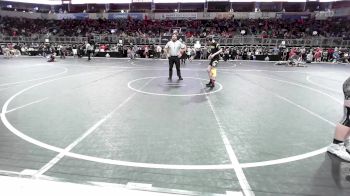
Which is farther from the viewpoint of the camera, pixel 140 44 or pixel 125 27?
pixel 125 27

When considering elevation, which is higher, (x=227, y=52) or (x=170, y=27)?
(x=170, y=27)

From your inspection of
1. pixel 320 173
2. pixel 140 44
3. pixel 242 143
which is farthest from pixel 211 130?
pixel 140 44

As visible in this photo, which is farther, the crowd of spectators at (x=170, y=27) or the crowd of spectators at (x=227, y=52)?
the crowd of spectators at (x=170, y=27)

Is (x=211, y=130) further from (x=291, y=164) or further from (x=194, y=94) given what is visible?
(x=194, y=94)

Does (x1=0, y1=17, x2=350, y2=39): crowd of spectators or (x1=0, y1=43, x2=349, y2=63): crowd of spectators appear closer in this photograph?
Answer: (x1=0, y1=43, x2=349, y2=63): crowd of spectators

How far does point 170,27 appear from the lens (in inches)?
1612

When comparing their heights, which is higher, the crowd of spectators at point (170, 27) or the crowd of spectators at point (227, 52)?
the crowd of spectators at point (170, 27)

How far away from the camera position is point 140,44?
98.6 ft

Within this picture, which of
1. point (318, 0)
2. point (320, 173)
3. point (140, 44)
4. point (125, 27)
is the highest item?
point (318, 0)

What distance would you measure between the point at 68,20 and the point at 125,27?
10.7 metres

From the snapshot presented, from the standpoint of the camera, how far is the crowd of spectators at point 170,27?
3706cm

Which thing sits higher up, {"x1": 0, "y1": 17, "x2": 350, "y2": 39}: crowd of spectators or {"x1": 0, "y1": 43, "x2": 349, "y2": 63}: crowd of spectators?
{"x1": 0, "y1": 17, "x2": 350, "y2": 39}: crowd of spectators

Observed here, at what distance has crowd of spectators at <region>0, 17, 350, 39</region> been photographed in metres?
37.1

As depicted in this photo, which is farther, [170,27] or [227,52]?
[170,27]
